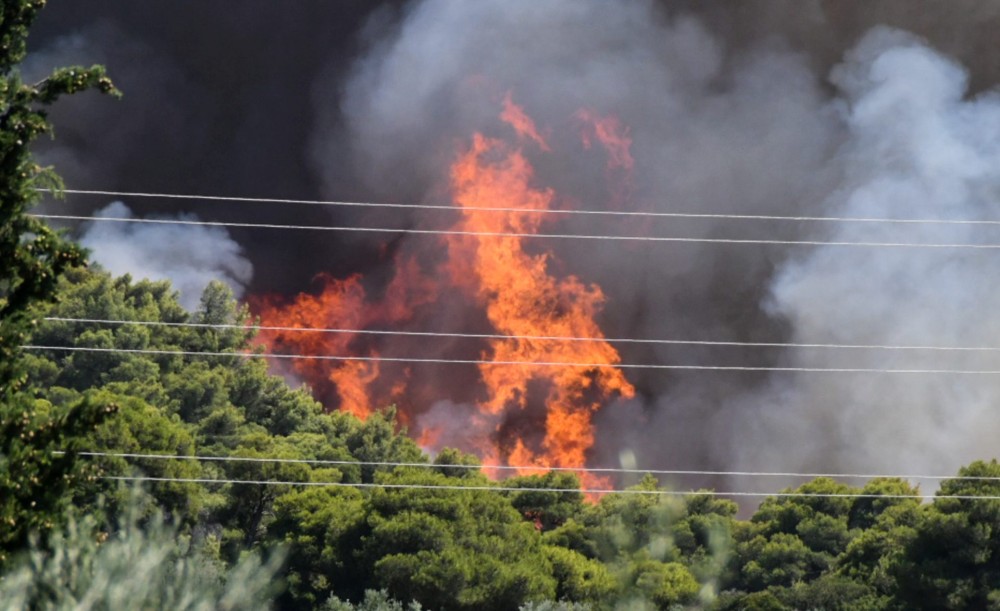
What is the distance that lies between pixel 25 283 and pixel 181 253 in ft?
190

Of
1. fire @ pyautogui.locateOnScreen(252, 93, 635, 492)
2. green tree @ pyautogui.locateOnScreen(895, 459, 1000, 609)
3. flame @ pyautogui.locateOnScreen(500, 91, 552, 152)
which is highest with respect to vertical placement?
flame @ pyautogui.locateOnScreen(500, 91, 552, 152)

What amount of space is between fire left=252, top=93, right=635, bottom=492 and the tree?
54.0m

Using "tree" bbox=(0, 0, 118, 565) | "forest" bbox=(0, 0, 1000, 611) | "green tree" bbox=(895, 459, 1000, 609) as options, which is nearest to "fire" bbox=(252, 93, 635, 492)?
"forest" bbox=(0, 0, 1000, 611)

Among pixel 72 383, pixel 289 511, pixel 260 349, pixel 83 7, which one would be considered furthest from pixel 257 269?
pixel 289 511

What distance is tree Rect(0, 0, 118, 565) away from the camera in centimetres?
1580

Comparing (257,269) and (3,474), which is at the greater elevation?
(257,269)

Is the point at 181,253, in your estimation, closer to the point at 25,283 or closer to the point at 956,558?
the point at 956,558

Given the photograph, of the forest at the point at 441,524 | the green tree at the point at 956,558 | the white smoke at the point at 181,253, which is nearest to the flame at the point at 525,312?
the forest at the point at 441,524

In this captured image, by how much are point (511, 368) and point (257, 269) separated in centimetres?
1590

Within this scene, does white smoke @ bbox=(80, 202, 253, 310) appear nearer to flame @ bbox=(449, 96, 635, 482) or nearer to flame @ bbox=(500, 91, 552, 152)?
flame @ bbox=(449, 96, 635, 482)

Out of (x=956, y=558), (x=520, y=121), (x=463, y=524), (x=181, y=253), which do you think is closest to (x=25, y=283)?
(x=463, y=524)

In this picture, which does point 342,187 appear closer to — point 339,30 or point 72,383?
point 339,30

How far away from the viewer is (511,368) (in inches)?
2849

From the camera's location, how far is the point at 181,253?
7325cm
